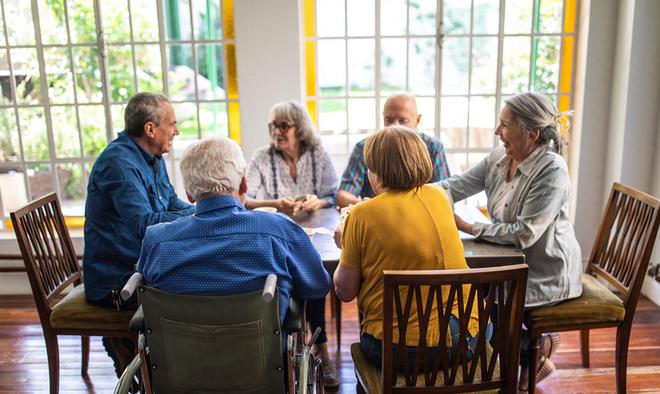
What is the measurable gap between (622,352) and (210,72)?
2.89m

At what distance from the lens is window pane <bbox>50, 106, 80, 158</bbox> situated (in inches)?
153

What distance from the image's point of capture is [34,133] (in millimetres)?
3941

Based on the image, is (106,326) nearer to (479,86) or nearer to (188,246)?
(188,246)

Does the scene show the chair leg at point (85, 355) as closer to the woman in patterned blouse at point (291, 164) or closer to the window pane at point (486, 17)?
the woman in patterned blouse at point (291, 164)

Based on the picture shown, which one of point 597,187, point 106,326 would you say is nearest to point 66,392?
point 106,326

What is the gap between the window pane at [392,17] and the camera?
373 centimetres

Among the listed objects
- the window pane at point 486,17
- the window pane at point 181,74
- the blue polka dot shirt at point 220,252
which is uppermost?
the window pane at point 486,17

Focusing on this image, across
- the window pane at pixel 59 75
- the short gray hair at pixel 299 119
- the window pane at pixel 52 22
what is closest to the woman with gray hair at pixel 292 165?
the short gray hair at pixel 299 119

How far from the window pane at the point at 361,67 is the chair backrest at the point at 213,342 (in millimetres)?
2543

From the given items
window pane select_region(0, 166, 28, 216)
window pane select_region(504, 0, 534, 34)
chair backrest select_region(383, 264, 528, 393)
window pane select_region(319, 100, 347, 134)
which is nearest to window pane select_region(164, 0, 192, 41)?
window pane select_region(319, 100, 347, 134)

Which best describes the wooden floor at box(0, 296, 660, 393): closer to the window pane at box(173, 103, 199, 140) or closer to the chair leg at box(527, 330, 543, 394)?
the chair leg at box(527, 330, 543, 394)

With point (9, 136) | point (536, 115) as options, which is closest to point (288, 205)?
point (536, 115)

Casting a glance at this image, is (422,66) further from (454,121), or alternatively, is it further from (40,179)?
(40,179)

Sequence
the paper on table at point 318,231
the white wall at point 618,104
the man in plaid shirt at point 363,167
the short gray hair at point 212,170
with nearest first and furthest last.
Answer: the short gray hair at point 212,170 < the paper on table at point 318,231 < the man in plaid shirt at point 363,167 < the white wall at point 618,104
